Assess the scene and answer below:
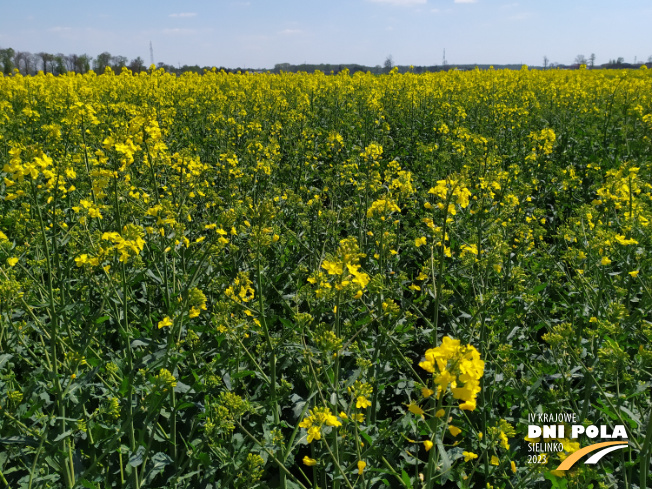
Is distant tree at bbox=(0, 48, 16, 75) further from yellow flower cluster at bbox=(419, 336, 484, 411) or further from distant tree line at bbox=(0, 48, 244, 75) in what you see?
yellow flower cluster at bbox=(419, 336, 484, 411)

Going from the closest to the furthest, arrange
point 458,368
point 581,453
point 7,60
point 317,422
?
1. point 458,368
2. point 317,422
3. point 581,453
4. point 7,60

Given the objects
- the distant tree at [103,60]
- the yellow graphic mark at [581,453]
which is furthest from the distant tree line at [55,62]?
the yellow graphic mark at [581,453]

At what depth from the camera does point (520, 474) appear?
2344 mm

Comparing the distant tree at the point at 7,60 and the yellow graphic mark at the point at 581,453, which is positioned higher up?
the distant tree at the point at 7,60

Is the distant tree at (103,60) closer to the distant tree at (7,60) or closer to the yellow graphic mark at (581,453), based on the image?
the distant tree at (7,60)

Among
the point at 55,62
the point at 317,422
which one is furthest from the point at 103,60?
the point at 317,422

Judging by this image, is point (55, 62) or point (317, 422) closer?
Answer: point (317, 422)

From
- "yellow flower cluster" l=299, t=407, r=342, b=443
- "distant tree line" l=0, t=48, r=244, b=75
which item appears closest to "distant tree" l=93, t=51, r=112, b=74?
"distant tree line" l=0, t=48, r=244, b=75

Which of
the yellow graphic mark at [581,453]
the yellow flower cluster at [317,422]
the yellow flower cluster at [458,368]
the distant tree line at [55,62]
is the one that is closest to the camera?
the yellow flower cluster at [458,368]

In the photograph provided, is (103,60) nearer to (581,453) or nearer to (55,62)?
(55,62)

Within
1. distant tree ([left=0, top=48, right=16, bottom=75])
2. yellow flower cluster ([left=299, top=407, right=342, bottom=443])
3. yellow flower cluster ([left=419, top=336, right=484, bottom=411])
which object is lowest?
yellow flower cluster ([left=299, top=407, right=342, bottom=443])

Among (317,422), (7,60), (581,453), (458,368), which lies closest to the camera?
(458,368)

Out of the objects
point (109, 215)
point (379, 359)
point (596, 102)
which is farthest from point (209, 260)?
point (596, 102)

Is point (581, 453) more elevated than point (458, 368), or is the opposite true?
point (458, 368)
